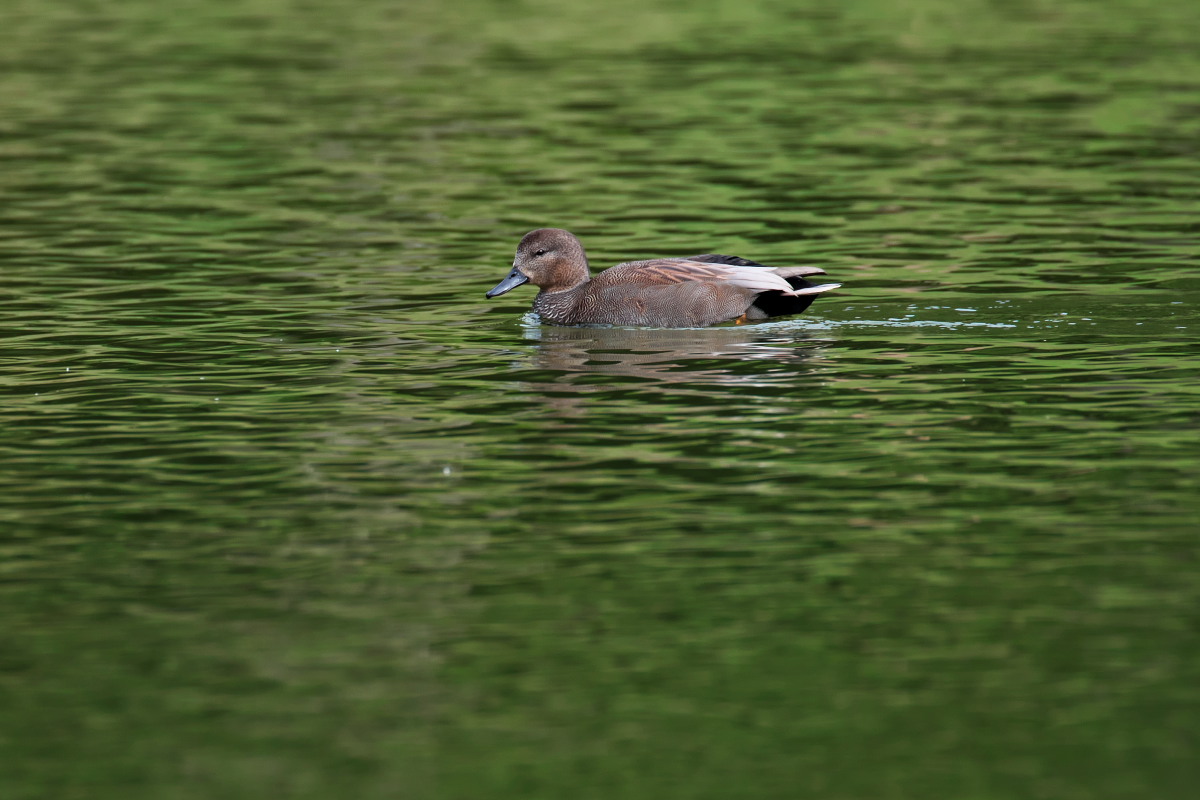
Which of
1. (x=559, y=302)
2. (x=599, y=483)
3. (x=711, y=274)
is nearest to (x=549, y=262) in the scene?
(x=559, y=302)

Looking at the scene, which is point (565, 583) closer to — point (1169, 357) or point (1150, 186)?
point (1169, 357)

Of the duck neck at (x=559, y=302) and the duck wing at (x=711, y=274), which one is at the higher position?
the duck wing at (x=711, y=274)

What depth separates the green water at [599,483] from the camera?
7.60 meters

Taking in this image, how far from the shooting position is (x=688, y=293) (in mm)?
15086

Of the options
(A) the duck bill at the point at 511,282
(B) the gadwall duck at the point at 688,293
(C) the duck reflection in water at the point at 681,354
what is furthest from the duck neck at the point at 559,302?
(A) the duck bill at the point at 511,282

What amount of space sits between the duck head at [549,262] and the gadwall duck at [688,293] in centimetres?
17

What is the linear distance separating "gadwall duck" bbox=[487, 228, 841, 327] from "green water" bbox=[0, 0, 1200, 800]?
0.20m

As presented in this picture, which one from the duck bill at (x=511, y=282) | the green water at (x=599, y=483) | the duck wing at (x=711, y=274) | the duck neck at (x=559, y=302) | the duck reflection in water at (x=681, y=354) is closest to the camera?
the green water at (x=599, y=483)

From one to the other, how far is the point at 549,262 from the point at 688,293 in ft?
4.51

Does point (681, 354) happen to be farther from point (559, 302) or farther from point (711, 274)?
point (559, 302)

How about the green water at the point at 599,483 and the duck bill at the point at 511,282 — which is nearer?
the green water at the point at 599,483

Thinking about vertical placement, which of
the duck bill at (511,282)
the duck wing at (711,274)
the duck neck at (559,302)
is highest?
the duck wing at (711,274)

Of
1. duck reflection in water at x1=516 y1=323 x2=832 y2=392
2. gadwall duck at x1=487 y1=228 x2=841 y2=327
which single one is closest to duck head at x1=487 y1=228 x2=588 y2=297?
gadwall duck at x1=487 y1=228 x2=841 y2=327

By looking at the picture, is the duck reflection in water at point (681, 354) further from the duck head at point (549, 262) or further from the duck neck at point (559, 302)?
the duck head at point (549, 262)
